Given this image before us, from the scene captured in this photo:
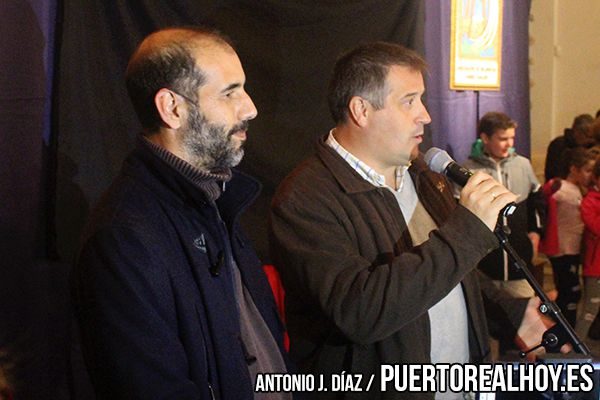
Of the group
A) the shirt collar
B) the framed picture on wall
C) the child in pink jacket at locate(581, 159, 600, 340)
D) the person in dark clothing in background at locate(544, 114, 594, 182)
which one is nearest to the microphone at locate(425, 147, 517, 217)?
the shirt collar

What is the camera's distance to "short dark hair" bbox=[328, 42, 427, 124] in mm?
2010

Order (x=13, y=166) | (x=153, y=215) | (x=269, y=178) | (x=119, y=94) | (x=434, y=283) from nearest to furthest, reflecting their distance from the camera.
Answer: (x=153, y=215), (x=434, y=283), (x=13, y=166), (x=119, y=94), (x=269, y=178)

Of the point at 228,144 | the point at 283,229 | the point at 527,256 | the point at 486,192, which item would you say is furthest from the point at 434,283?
the point at 527,256

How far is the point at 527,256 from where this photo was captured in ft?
14.3

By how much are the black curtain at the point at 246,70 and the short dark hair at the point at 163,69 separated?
115cm

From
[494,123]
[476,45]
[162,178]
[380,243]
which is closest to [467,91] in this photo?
[476,45]

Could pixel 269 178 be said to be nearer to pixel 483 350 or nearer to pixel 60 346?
pixel 60 346

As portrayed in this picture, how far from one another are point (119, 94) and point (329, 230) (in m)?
1.39

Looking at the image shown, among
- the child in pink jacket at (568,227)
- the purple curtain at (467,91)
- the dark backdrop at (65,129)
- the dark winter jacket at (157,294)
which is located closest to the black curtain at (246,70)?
the dark backdrop at (65,129)

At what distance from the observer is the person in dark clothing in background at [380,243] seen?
1.73 metres

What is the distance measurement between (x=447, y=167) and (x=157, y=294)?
2.73 ft

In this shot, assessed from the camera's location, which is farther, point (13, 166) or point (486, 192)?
point (13, 166)

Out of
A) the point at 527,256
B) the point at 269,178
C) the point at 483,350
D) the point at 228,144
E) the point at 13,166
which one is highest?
the point at 228,144

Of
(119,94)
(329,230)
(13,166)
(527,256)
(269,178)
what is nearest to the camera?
(329,230)
